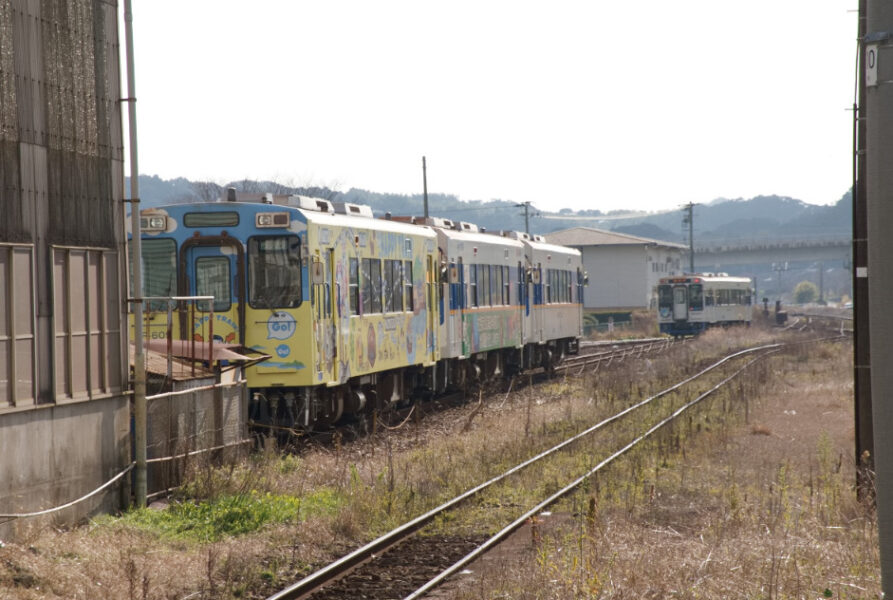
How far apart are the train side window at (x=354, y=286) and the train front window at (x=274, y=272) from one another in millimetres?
1471

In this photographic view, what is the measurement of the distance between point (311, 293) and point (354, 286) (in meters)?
1.71

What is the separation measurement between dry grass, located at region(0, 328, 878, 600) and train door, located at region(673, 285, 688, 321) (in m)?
35.3

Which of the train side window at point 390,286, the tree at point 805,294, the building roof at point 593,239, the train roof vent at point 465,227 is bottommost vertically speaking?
the tree at point 805,294

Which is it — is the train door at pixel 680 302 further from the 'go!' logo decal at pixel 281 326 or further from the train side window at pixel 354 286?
the 'go!' logo decal at pixel 281 326

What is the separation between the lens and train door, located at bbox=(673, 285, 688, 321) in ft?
178

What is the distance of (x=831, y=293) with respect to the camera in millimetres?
191750

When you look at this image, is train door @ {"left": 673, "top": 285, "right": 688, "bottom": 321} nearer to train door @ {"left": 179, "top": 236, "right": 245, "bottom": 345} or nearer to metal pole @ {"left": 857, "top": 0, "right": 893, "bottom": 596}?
train door @ {"left": 179, "top": 236, "right": 245, "bottom": 345}

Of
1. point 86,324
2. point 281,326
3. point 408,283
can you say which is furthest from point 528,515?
point 408,283

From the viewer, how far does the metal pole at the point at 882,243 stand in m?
4.45

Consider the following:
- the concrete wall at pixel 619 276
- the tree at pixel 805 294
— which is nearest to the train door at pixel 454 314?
the concrete wall at pixel 619 276

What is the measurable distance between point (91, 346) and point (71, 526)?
161cm

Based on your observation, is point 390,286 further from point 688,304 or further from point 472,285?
point 688,304

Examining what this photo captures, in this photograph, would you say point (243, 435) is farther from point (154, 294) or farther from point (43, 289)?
point (43, 289)

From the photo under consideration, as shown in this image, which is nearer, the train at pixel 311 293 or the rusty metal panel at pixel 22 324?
the rusty metal panel at pixel 22 324
